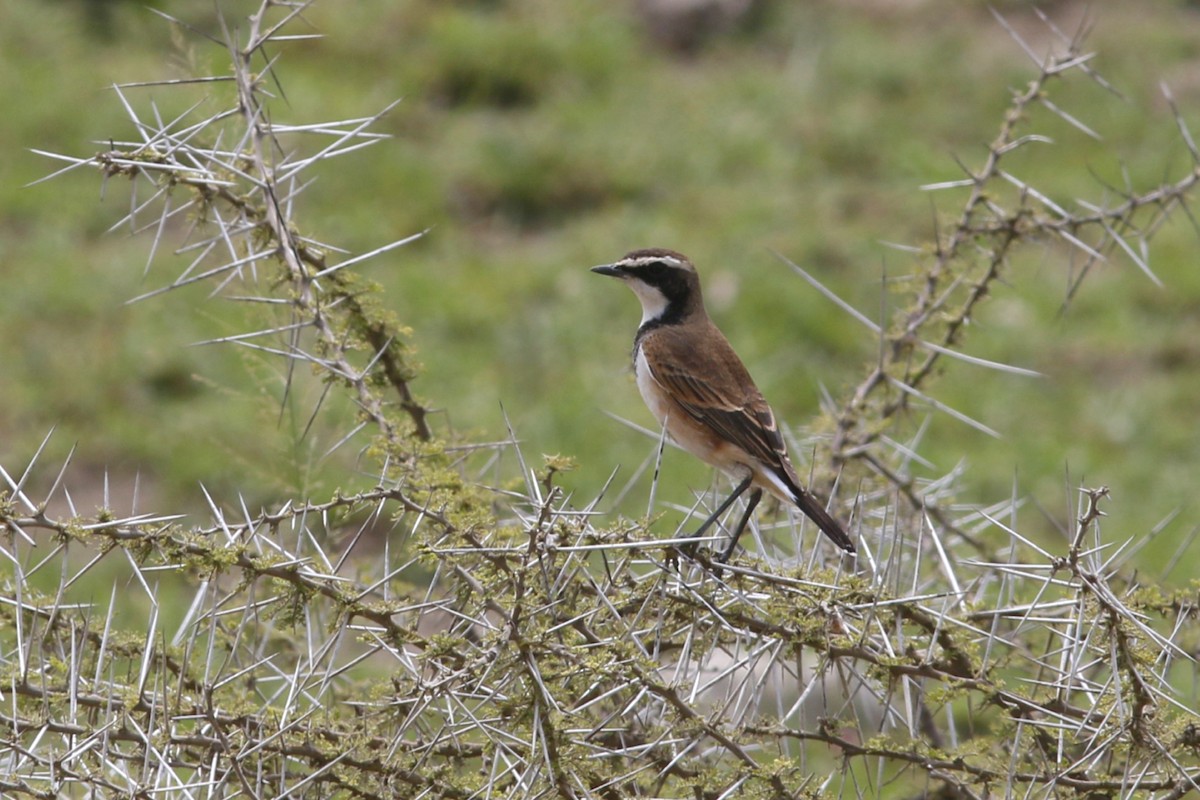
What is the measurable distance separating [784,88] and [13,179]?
5210 mm

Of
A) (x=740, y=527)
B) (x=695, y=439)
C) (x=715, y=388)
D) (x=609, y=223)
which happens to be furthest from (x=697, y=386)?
(x=609, y=223)

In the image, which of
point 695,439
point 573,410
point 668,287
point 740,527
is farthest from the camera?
point 573,410

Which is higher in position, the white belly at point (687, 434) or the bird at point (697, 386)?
the bird at point (697, 386)

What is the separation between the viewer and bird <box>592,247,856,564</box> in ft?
14.0

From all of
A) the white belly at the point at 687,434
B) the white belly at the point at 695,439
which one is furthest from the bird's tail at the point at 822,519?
the white belly at the point at 687,434

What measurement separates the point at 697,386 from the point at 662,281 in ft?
1.82

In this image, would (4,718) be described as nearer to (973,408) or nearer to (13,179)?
(973,408)

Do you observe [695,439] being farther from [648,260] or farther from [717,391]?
[648,260]

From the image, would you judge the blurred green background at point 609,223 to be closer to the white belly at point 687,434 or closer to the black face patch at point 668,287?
the black face patch at point 668,287

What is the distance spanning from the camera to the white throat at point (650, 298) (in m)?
5.11

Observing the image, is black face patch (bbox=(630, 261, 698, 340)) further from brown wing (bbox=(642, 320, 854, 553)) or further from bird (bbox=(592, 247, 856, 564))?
brown wing (bbox=(642, 320, 854, 553))

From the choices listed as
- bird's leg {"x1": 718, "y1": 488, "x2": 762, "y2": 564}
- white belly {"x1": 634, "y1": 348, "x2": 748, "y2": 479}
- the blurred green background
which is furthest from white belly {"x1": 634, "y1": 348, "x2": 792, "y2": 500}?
the blurred green background

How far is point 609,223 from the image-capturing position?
9.28 metres

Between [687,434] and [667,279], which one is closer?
[687,434]
